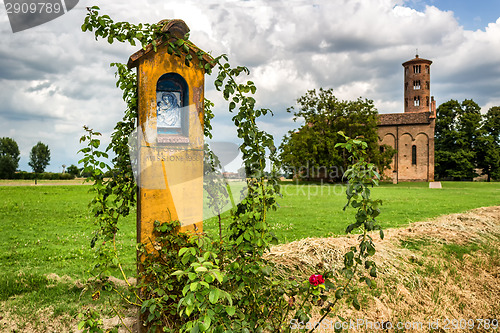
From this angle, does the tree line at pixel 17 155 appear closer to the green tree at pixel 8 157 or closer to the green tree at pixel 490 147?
the green tree at pixel 8 157

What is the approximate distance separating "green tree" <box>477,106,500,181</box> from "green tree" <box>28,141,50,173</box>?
67.2 metres

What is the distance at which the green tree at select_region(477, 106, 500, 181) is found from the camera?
51312 millimetres

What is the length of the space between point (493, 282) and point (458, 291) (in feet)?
2.98

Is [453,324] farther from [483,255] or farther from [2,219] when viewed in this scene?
[2,219]

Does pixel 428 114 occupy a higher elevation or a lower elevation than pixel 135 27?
higher

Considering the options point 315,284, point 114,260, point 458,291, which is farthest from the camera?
point 458,291

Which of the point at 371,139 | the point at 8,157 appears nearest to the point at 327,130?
the point at 371,139

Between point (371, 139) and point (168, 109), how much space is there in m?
40.2

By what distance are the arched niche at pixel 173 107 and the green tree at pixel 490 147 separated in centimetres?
5890

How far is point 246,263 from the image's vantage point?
268 centimetres

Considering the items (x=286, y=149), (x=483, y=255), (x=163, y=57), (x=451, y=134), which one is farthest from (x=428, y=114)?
(x=163, y=57)

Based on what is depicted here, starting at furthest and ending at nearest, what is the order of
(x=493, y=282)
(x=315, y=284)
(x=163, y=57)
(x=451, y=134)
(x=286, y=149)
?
1. (x=451, y=134)
2. (x=286, y=149)
3. (x=493, y=282)
4. (x=163, y=57)
5. (x=315, y=284)

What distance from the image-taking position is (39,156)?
59094 mm

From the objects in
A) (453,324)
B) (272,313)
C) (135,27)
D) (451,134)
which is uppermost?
(451,134)
